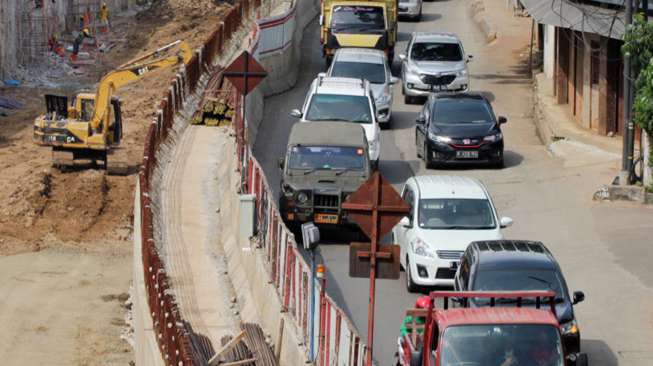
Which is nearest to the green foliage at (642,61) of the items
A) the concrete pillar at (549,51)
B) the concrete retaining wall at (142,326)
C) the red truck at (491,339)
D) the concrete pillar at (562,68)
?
the concrete retaining wall at (142,326)

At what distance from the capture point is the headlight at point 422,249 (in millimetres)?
22812

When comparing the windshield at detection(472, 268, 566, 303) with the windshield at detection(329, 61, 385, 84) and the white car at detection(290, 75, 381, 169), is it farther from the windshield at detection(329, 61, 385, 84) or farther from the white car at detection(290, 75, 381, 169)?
the windshield at detection(329, 61, 385, 84)

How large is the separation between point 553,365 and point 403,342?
2.21 metres

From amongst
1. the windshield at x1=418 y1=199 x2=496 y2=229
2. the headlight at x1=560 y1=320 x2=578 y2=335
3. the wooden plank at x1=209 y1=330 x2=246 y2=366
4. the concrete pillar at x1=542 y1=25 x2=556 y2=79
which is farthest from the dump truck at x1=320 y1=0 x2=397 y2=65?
the headlight at x1=560 y1=320 x2=578 y2=335

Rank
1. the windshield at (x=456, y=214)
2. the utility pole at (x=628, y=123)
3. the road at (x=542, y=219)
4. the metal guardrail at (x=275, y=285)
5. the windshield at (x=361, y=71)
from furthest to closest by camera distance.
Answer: the windshield at (x=361, y=71) < the utility pole at (x=628, y=123) < the windshield at (x=456, y=214) < the road at (x=542, y=219) < the metal guardrail at (x=275, y=285)

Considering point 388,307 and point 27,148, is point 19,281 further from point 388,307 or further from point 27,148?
point 388,307

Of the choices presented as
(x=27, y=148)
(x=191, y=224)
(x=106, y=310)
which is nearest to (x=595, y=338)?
(x=191, y=224)

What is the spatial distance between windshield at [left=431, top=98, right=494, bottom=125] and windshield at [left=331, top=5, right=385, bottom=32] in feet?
36.4

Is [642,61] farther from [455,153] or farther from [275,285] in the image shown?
[275,285]

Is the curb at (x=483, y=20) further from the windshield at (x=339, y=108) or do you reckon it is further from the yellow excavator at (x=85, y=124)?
the windshield at (x=339, y=108)

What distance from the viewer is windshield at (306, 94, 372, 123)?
104 feet

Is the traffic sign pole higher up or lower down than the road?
higher up

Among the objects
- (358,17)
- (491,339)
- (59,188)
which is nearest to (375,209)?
(491,339)

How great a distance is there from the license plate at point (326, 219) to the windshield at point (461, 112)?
7151 millimetres
